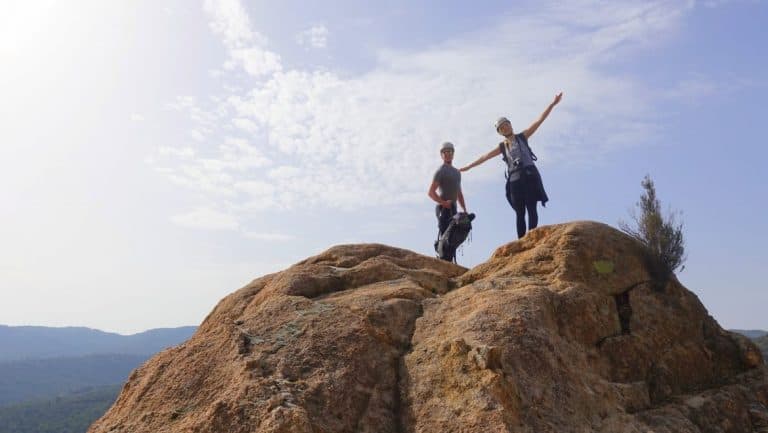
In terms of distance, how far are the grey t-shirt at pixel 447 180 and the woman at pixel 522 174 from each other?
1.32 meters

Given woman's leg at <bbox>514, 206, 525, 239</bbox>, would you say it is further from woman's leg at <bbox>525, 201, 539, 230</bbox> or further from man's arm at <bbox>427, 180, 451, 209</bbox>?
man's arm at <bbox>427, 180, 451, 209</bbox>

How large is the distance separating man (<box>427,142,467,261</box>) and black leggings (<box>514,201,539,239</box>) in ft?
5.20

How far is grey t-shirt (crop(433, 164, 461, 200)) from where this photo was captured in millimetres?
10812

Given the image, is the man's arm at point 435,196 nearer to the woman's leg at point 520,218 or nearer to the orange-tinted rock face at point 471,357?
the woman's leg at point 520,218

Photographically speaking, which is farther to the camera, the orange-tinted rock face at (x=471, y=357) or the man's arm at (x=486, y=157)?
the man's arm at (x=486, y=157)

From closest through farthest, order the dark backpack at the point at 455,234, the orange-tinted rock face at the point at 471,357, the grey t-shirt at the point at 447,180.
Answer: the orange-tinted rock face at the point at 471,357
the dark backpack at the point at 455,234
the grey t-shirt at the point at 447,180

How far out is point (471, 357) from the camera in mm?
5418

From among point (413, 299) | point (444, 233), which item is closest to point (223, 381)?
point (413, 299)

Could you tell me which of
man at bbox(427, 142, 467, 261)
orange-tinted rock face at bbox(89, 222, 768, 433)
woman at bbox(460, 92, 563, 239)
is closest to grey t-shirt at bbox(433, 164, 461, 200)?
man at bbox(427, 142, 467, 261)

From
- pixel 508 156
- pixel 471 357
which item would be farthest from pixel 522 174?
pixel 471 357

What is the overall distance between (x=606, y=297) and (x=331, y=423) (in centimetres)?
359

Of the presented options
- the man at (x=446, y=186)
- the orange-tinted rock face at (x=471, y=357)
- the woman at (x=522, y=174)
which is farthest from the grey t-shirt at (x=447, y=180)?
the orange-tinted rock face at (x=471, y=357)

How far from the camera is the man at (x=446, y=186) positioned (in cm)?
1081

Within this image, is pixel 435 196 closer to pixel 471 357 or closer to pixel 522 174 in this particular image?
pixel 522 174
